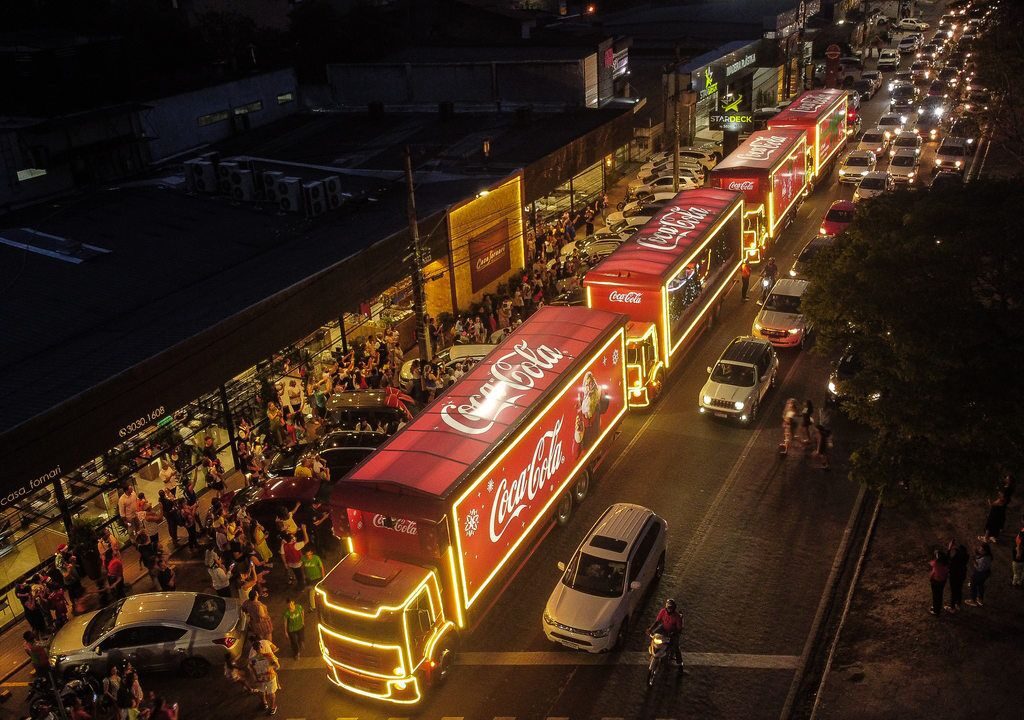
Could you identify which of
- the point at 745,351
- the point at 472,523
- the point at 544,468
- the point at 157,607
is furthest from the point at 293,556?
the point at 745,351

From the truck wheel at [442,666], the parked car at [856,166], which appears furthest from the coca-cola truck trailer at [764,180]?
the truck wheel at [442,666]

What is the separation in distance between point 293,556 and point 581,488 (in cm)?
670

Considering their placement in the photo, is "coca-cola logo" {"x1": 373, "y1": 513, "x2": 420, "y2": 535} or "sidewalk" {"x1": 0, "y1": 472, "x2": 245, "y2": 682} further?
"sidewalk" {"x1": 0, "y1": 472, "x2": 245, "y2": 682}

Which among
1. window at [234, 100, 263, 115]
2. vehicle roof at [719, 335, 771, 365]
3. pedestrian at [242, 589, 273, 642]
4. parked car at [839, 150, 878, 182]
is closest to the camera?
pedestrian at [242, 589, 273, 642]

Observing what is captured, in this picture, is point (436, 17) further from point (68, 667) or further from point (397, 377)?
point (68, 667)

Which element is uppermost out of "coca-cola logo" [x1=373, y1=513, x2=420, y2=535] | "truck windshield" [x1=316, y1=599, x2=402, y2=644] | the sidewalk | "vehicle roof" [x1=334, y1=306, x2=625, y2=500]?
"vehicle roof" [x1=334, y1=306, x2=625, y2=500]

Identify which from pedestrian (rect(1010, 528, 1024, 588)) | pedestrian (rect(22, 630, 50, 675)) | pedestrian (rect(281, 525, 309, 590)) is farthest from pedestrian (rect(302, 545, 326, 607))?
pedestrian (rect(1010, 528, 1024, 588))

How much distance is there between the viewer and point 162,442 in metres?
23.4

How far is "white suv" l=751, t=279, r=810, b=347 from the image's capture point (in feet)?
94.2

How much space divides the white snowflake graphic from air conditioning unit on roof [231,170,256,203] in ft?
63.5

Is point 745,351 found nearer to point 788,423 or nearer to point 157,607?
point 788,423

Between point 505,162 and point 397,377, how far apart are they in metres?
11.3

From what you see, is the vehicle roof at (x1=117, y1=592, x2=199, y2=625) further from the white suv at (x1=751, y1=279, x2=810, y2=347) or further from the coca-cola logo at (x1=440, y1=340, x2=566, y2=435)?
the white suv at (x1=751, y1=279, x2=810, y2=347)

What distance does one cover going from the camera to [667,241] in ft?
87.6
